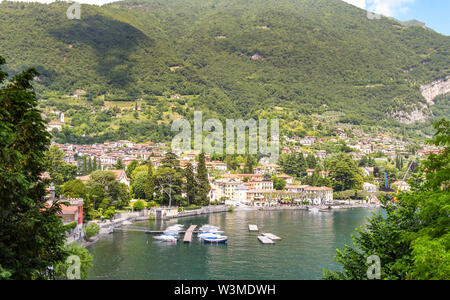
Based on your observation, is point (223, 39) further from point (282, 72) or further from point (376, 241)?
point (376, 241)

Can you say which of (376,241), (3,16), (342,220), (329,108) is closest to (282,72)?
(329,108)

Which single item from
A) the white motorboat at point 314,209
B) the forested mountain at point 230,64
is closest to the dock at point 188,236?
the white motorboat at point 314,209

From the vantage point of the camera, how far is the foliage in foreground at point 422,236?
6.46 m

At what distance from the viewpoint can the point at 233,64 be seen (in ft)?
586

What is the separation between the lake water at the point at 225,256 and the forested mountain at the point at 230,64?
94.1 metres

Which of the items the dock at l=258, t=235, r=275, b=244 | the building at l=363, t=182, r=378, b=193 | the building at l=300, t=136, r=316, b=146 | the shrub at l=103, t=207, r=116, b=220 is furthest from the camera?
the building at l=300, t=136, r=316, b=146

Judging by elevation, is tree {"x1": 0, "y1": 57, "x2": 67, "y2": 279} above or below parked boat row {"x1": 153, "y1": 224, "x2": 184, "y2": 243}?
above

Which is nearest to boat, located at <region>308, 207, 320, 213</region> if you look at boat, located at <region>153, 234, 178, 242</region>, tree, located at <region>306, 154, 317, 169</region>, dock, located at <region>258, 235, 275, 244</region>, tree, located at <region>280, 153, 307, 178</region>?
tree, located at <region>280, 153, 307, 178</region>

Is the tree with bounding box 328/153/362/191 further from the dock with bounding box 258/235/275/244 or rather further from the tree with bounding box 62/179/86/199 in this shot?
the tree with bounding box 62/179/86/199

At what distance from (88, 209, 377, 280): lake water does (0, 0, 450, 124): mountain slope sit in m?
99.1

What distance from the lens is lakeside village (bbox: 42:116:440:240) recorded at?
41438mm

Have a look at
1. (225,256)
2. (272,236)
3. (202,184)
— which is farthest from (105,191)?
(225,256)

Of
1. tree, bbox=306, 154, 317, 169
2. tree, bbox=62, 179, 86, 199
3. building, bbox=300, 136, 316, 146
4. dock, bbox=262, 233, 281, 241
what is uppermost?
building, bbox=300, 136, 316, 146
